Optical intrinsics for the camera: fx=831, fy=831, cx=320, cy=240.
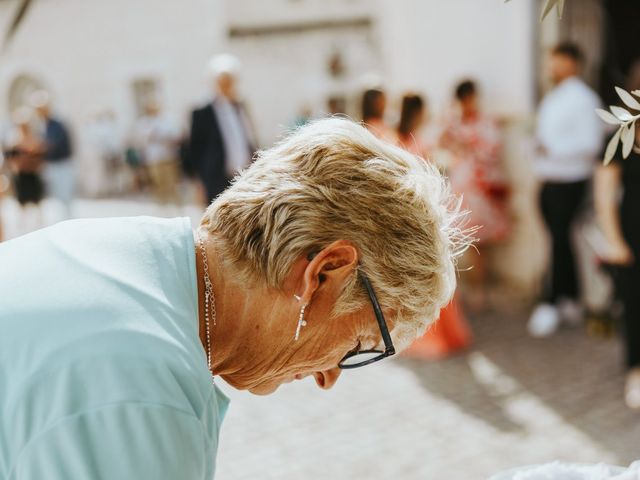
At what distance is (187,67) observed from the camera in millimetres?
17938

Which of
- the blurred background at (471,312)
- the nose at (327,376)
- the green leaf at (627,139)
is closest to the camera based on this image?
the green leaf at (627,139)

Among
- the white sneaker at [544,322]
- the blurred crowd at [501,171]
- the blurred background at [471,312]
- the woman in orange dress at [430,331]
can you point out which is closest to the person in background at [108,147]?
the blurred background at [471,312]

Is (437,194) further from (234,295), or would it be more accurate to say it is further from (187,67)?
(187,67)

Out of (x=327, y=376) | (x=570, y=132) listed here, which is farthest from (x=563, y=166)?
(x=327, y=376)

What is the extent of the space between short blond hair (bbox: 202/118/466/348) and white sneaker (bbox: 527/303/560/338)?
4.34 m

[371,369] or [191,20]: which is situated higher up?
[191,20]

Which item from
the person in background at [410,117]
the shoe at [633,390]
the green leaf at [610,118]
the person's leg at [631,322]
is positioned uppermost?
the green leaf at [610,118]

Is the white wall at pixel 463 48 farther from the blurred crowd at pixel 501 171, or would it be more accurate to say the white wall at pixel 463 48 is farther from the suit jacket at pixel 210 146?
Result: the suit jacket at pixel 210 146

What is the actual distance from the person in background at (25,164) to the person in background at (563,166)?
7002 mm

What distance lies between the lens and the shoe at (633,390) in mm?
4336

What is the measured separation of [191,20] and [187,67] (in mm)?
990

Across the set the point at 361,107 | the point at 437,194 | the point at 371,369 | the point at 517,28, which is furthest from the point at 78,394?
the point at 517,28

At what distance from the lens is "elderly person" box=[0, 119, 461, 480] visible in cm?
113

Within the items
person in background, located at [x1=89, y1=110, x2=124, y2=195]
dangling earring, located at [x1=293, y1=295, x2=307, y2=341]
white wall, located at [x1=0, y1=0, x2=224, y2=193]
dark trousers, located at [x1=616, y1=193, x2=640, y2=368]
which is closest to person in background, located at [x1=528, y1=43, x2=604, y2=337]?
dark trousers, located at [x1=616, y1=193, x2=640, y2=368]
